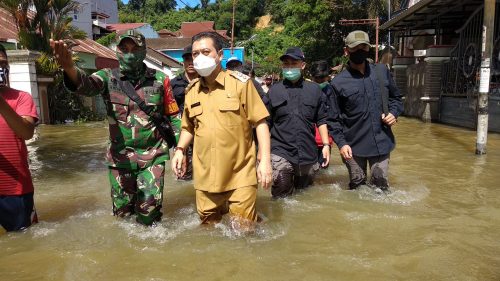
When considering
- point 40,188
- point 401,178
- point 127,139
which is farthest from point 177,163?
point 401,178

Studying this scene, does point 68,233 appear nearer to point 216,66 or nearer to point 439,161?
point 216,66

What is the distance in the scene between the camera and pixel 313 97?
4660mm

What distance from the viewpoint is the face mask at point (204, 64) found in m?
3.21

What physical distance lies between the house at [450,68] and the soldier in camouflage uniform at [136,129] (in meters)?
9.13

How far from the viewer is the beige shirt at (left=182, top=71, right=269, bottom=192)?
3305 mm

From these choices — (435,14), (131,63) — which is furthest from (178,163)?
(435,14)

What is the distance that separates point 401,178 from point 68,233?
4478mm

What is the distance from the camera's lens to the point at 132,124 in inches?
144

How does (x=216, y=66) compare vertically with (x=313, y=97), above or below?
above

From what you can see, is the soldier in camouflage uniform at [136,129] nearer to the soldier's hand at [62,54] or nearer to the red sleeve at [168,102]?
the red sleeve at [168,102]

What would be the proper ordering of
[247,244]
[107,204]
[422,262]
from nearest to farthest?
[422,262] → [247,244] → [107,204]

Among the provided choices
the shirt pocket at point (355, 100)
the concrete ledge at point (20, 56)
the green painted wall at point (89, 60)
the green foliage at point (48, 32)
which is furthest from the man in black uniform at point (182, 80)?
the green painted wall at point (89, 60)

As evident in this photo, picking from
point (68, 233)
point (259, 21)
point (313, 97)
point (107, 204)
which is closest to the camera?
point (68, 233)

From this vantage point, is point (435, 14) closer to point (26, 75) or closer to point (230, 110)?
point (26, 75)
